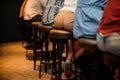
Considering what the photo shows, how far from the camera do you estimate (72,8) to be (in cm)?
281

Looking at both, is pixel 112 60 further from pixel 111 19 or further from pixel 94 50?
pixel 94 50

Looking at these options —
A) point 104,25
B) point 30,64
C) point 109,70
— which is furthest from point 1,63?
point 104,25

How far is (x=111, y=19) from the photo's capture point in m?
1.62

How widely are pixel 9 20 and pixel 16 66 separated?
3.00 meters

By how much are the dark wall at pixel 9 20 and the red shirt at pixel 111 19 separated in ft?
19.4

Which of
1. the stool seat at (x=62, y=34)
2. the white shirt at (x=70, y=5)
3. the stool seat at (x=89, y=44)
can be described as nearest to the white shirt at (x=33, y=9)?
the white shirt at (x=70, y=5)

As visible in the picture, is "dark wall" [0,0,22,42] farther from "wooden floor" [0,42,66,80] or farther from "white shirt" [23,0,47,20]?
"white shirt" [23,0,47,20]

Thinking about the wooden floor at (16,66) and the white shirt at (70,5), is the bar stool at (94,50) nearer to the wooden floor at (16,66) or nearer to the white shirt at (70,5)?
the white shirt at (70,5)

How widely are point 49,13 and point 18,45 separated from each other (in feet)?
11.9

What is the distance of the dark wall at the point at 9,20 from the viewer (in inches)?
286

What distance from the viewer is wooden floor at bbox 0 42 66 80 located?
156 inches

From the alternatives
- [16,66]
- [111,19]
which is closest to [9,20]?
[16,66]

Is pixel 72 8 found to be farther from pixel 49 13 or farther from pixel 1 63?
pixel 1 63

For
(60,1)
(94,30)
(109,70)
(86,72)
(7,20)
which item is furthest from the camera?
(7,20)
